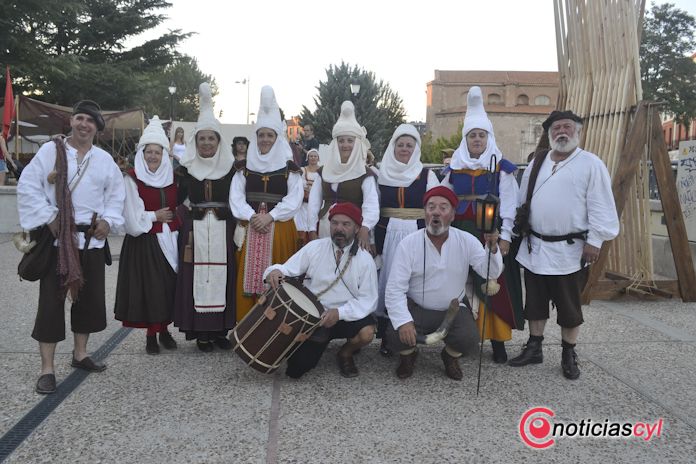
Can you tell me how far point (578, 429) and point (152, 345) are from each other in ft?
10.1

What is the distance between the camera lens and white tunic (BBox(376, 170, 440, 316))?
172 inches

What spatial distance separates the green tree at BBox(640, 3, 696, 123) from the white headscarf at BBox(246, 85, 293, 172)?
41577mm

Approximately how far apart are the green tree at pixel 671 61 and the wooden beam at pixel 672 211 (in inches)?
1506

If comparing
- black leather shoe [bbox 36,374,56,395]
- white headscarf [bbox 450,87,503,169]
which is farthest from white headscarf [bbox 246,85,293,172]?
black leather shoe [bbox 36,374,56,395]

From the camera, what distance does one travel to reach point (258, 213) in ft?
14.5

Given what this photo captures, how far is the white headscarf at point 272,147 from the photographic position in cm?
445

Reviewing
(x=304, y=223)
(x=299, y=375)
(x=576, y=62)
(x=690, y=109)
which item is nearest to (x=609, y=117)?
(x=576, y=62)

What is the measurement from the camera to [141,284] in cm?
429

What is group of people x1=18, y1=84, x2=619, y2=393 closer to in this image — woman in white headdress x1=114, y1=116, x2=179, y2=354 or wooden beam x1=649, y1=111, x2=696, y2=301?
woman in white headdress x1=114, y1=116, x2=179, y2=354

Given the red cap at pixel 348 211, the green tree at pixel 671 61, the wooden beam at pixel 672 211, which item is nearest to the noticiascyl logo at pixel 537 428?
the red cap at pixel 348 211

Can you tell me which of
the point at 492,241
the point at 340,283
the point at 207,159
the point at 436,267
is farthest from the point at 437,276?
the point at 207,159

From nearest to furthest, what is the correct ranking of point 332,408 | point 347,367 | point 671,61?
1. point 332,408
2. point 347,367
3. point 671,61

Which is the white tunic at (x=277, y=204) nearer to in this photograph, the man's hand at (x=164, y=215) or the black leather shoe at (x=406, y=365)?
the man's hand at (x=164, y=215)

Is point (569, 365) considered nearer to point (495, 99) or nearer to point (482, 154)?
point (482, 154)
